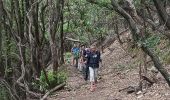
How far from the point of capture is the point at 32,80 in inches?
784

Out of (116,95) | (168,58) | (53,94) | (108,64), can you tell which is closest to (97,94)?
(116,95)

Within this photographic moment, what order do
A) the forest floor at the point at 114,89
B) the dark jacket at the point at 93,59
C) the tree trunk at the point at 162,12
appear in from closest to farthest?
1. the tree trunk at the point at 162,12
2. the forest floor at the point at 114,89
3. the dark jacket at the point at 93,59

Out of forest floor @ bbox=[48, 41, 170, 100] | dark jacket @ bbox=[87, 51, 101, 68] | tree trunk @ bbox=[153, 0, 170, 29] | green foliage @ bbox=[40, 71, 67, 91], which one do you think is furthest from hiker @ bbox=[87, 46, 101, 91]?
tree trunk @ bbox=[153, 0, 170, 29]

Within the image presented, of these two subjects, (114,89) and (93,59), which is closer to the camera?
(93,59)

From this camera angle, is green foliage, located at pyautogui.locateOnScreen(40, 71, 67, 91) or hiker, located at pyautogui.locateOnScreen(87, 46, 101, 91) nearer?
hiker, located at pyautogui.locateOnScreen(87, 46, 101, 91)

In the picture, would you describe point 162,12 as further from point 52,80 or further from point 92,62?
point 52,80

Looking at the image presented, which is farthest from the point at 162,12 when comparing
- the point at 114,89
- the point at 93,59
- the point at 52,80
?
the point at 52,80

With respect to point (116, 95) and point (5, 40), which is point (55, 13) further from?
point (116, 95)

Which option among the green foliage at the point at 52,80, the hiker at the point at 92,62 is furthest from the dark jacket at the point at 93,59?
the green foliage at the point at 52,80

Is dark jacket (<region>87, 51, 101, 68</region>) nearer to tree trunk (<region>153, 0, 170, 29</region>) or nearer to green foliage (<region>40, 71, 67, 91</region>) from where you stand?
green foliage (<region>40, 71, 67, 91</region>)

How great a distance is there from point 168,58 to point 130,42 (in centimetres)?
1155

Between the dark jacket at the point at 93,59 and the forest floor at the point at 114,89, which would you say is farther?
the dark jacket at the point at 93,59

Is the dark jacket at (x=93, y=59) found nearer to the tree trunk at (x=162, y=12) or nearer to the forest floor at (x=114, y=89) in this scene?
the forest floor at (x=114, y=89)

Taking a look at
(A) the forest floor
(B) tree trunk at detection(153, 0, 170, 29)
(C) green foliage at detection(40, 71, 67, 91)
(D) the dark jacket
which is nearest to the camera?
(B) tree trunk at detection(153, 0, 170, 29)
